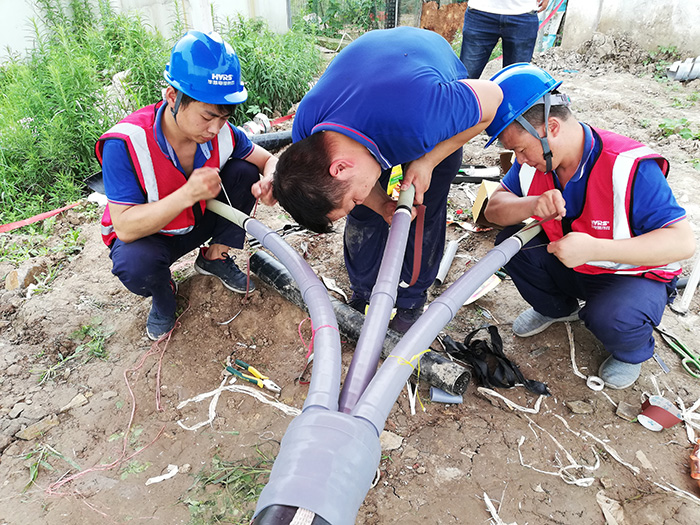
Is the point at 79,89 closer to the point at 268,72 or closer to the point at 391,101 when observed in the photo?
the point at 268,72

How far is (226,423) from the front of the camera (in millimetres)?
2094

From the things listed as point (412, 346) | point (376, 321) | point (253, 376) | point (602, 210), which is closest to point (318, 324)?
point (376, 321)

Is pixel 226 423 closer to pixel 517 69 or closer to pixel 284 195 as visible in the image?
pixel 284 195

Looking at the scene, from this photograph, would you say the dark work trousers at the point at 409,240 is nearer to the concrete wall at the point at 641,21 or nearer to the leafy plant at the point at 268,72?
the leafy plant at the point at 268,72

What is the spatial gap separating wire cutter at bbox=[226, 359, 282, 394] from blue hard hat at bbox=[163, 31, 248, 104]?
1250mm

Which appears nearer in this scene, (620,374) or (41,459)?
(41,459)

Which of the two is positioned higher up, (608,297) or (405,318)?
(608,297)

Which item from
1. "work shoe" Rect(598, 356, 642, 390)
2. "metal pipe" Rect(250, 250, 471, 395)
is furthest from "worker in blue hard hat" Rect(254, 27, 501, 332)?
"work shoe" Rect(598, 356, 642, 390)

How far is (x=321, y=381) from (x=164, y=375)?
1.38m

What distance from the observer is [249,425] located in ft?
6.82

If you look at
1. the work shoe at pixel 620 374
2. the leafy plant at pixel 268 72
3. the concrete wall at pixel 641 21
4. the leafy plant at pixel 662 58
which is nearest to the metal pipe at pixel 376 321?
the work shoe at pixel 620 374

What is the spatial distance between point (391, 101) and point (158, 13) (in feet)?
21.5

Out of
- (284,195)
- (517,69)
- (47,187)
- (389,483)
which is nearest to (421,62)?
(517,69)

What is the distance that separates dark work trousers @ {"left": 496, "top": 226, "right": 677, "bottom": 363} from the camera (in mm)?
2012
